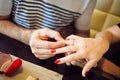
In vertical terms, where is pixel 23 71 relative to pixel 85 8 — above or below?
below

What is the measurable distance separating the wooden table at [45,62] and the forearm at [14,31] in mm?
74

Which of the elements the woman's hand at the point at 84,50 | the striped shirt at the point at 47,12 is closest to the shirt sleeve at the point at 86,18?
the striped shirt at the point at 47,12

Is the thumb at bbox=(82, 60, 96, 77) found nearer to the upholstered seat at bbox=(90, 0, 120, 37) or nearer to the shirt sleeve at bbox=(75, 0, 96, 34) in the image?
the shirt sleeve at bbox=(75, 0, 96, 34)

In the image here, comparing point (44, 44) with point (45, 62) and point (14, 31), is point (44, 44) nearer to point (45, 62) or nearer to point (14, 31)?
point (45, 62)

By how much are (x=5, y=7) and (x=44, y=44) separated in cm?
28

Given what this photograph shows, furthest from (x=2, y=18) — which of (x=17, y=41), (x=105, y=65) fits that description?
(x=105, y=65)

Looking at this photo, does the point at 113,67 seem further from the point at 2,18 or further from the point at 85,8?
the point at 2,18

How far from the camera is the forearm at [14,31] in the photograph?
2.54 feet

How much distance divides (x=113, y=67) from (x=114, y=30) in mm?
185

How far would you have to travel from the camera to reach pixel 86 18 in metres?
→ 0.86

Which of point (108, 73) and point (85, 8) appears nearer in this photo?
point (108, 73)

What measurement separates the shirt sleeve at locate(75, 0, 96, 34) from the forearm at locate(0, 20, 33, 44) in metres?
0.21

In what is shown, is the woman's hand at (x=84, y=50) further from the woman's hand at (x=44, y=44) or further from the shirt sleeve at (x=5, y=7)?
the shirt sleeve at (x=5, y=7)

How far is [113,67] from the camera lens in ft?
2.29
